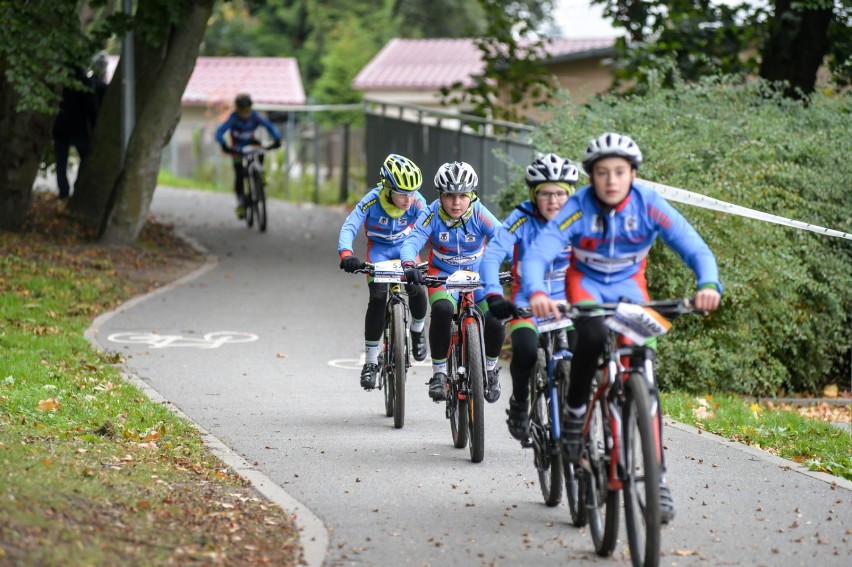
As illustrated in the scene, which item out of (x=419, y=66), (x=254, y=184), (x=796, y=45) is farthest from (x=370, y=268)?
(x=419, y=66)

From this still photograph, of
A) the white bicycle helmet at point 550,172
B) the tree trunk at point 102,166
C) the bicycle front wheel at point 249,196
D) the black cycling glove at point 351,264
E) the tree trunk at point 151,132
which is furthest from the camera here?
the bicycle front wheel at point 249,196

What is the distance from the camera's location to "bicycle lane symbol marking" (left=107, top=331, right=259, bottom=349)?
13.0 metres

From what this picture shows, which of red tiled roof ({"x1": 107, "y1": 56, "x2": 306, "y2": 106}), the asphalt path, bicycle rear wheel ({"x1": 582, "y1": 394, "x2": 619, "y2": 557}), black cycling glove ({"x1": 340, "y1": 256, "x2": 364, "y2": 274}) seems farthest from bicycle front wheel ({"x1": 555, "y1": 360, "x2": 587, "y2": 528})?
red tiled roof ({"x1": 107, "y1": 56, "x2": 306, "y2": 106})

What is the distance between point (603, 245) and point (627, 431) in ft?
2.85

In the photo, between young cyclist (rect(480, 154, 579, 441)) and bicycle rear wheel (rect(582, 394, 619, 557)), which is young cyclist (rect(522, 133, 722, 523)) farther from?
young cyclist (rect(480, 154, 579, 441))

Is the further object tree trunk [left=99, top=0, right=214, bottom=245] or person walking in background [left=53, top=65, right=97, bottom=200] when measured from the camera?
person walking in background [left=53, top=65, right=97, bottom=200]

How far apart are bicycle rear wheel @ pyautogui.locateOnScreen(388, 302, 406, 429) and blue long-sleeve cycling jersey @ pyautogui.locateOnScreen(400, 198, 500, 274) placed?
21.8 inches

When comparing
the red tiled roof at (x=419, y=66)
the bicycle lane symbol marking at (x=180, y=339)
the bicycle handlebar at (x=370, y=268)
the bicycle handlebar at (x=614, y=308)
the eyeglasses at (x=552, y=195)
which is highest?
the red tiled roof at (x=419, y=66)

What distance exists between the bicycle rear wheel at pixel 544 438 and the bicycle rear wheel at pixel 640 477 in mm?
965

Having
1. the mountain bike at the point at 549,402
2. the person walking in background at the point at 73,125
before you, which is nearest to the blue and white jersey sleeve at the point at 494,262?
the mountain bike at the point at 549,402

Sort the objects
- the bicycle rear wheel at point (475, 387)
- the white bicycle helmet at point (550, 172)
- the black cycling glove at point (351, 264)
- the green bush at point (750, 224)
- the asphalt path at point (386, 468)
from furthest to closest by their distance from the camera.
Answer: the green bush at point (750, 224), the black cycling glove at point (351, 264), the bicycle rear wheel at point (475, 387), the white bicycle helmet at point (550, 172), the asphalt path at point (386, 468)

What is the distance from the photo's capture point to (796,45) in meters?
19.3

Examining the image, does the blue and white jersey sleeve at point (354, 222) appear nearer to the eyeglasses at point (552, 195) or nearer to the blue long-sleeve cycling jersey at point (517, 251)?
the blue long-sleeve cycling jersey at point (517, 251)

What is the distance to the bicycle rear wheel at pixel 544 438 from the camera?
23.0 ft
